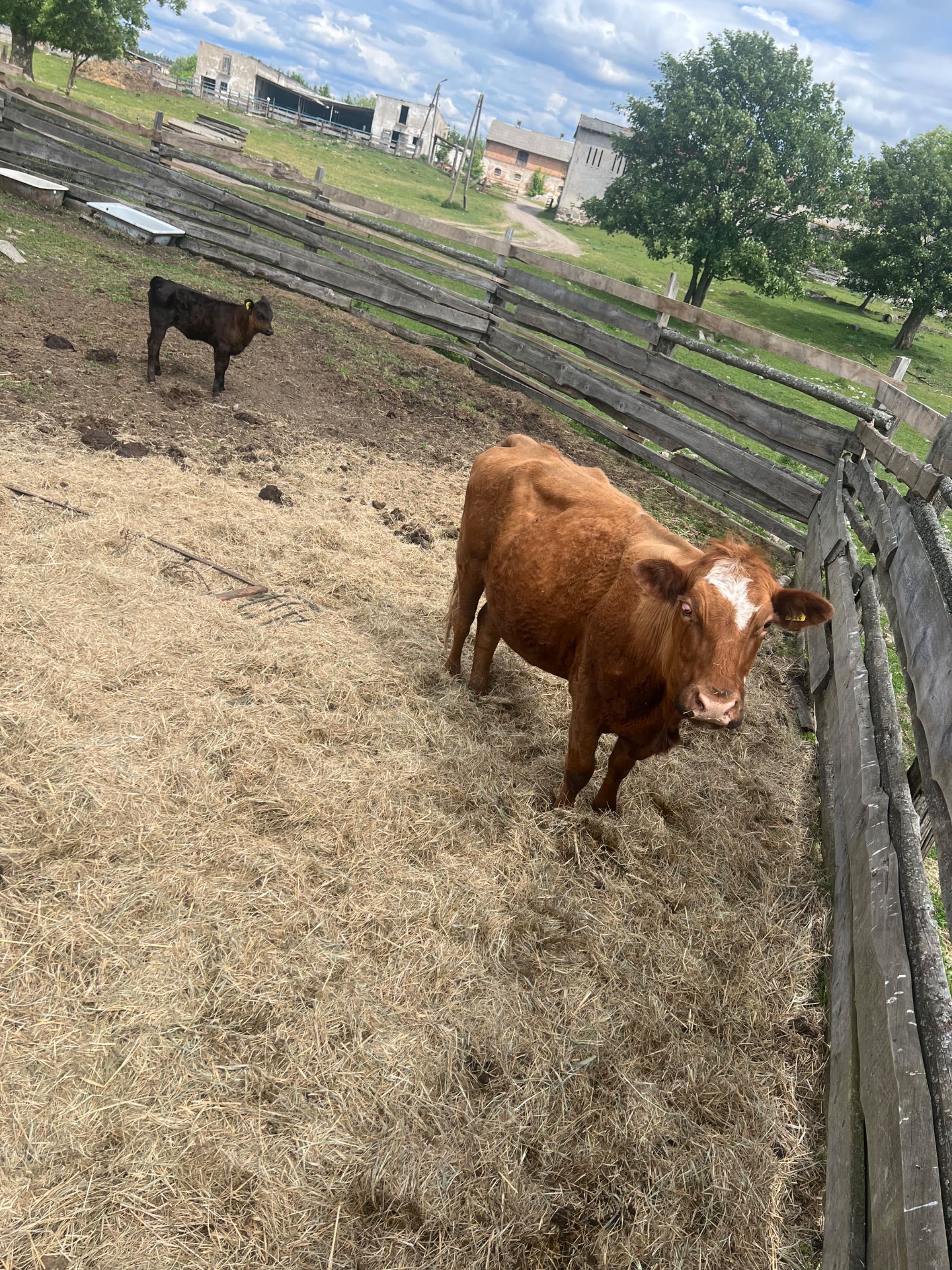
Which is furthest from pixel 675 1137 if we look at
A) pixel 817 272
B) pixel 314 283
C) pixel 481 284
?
pixel 817 272

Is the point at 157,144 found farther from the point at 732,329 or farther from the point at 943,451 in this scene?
the point at 943,451

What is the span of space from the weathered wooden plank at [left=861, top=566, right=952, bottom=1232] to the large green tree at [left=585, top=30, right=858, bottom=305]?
28325 millimetres

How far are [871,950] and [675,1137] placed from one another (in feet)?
3.19

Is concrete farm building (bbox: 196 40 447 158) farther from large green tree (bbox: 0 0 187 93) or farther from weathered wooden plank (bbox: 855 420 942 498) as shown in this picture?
weathered wooden plank (bbox: 855 420 942 498)

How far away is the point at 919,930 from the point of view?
2514 mm

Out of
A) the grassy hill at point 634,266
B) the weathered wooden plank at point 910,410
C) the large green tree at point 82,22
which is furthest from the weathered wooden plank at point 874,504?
the large green tree at point 82,22

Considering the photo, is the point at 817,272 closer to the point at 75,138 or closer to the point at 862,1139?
the point at 75,138

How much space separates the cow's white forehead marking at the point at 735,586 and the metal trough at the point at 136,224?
12594mm

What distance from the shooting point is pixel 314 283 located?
47.3 ft

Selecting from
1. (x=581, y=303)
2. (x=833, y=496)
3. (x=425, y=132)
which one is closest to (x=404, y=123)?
(x=425, y=132)

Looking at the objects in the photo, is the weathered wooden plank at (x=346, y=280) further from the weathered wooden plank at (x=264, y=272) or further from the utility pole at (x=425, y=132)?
the utility pole at (x=425, y=132)

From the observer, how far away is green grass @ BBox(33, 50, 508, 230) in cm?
4075

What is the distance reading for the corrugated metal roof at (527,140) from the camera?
10006 cm

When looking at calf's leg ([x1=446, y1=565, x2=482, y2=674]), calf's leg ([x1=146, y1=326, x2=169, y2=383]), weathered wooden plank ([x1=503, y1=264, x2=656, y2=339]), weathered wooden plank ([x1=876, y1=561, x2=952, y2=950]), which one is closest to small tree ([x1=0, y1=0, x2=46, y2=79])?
weathered wooden plank ([x1=503, y1=264, x2=656, y2=339])
